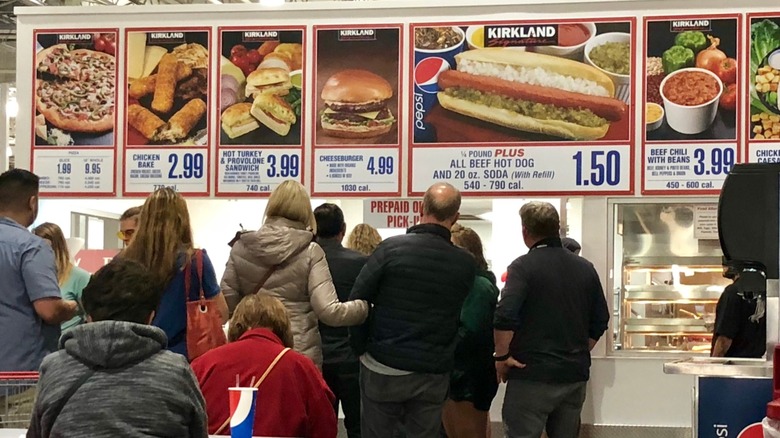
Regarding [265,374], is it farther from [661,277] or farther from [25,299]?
[661,277]

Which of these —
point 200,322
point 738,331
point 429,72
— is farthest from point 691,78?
point 200,322

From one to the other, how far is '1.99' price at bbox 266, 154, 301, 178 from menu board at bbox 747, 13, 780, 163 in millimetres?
2649

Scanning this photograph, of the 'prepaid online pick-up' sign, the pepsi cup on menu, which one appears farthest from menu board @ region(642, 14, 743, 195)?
the 'prepaid online pick-up' sign

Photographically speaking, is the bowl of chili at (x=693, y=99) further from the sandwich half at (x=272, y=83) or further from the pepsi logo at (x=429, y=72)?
the sandwich half at (x=272, y=83)

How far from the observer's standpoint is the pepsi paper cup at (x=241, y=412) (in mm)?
2719

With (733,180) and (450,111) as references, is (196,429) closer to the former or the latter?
(733,180)

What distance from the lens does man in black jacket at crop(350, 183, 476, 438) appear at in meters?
4.45

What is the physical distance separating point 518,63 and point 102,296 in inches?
157

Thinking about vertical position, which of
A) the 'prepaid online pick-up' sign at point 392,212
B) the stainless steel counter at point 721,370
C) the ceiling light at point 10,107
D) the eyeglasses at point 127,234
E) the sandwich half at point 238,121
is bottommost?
the stainless steel counter at point 721,370

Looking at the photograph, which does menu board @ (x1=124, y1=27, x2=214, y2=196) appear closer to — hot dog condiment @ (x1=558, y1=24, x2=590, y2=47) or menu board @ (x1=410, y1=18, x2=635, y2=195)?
menu board @ (x1=410, y1=18, x2=635, y2=195)

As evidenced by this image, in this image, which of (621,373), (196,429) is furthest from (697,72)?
(196,429)

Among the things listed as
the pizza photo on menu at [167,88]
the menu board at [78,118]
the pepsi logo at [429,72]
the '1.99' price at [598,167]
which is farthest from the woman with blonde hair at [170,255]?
the '1.99' price at [598,167]

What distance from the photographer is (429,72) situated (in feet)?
20.1

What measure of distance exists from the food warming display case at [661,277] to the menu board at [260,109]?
206 centimetres
